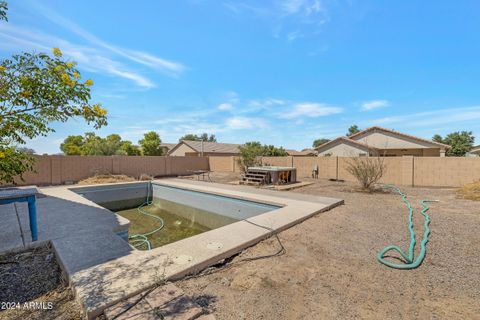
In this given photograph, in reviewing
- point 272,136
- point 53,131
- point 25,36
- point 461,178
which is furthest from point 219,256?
point 272,136

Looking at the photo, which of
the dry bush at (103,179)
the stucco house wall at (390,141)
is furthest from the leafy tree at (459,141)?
the dry bush at (103,179)

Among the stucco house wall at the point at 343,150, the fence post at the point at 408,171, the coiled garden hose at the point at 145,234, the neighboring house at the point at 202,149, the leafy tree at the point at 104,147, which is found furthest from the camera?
the neighboring house at the point at 202,149

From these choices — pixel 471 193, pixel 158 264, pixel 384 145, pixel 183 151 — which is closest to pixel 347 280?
pixel 158 264

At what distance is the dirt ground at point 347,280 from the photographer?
6.83ft

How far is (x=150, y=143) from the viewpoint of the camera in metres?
26.4

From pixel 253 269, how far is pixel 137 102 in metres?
12.4

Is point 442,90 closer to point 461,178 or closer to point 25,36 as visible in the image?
point 461,178

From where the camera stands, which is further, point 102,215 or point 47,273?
point 102,215

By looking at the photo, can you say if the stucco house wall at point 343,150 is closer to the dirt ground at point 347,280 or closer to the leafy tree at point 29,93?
the dirt ground at point 347,280

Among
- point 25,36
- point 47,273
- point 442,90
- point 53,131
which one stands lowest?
point 47,273

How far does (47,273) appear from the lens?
2719mm

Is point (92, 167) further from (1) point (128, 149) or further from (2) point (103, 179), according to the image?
(1) point (128, 149)

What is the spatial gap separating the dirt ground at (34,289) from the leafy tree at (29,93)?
1227 mm

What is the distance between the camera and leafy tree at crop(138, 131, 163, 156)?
86.7ft
